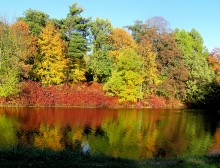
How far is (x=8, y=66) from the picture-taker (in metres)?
50.8

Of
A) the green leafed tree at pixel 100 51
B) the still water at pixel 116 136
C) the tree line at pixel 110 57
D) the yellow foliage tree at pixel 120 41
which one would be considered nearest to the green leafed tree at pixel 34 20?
the tree line at pixel 110 57

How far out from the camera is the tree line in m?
57.8

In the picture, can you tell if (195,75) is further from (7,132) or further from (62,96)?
(7,132)

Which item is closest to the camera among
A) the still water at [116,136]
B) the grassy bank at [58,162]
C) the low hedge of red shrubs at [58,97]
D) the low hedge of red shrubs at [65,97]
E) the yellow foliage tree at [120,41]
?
the grassy bank at [58,162]

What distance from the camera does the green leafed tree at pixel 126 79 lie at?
59.8 metres

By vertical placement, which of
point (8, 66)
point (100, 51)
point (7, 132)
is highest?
point (100, 51)

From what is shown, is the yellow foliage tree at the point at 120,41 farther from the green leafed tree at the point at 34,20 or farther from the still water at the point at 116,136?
the still water at the point at 116,136

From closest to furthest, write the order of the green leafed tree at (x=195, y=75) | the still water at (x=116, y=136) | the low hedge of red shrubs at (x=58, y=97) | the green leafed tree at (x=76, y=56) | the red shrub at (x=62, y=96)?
the still water at (x=116, y=136), the low hedge of red shrubs at (x=58, y=97), the red shrub at (x=62, y=96), the green leafed tree at (x=76, y=56), the green leafed tree at (x=195, y=75)

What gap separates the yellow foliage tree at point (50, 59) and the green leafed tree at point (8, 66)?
22.0ft

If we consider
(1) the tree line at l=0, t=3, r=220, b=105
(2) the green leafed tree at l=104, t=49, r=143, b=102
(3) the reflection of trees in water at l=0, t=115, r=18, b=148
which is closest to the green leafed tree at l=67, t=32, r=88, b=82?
(1) the tree line at l=0, t=3, r=220, b=105

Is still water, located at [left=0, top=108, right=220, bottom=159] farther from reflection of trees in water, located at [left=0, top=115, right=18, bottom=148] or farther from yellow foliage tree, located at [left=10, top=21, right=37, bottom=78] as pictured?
yellow foliage tree, located at [left=10, top=21, right=37, bottom=78]

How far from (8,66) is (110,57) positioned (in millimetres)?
22896

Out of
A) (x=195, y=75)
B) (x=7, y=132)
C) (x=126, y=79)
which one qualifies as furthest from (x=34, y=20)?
(x=7, y=132)

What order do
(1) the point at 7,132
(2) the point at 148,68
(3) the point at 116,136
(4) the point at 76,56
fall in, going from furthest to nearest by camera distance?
1. (2) the point at 148,68
2. (4) the point at 76,56
3. (3) the point at 116,136
4. (1) the point at 7,132
